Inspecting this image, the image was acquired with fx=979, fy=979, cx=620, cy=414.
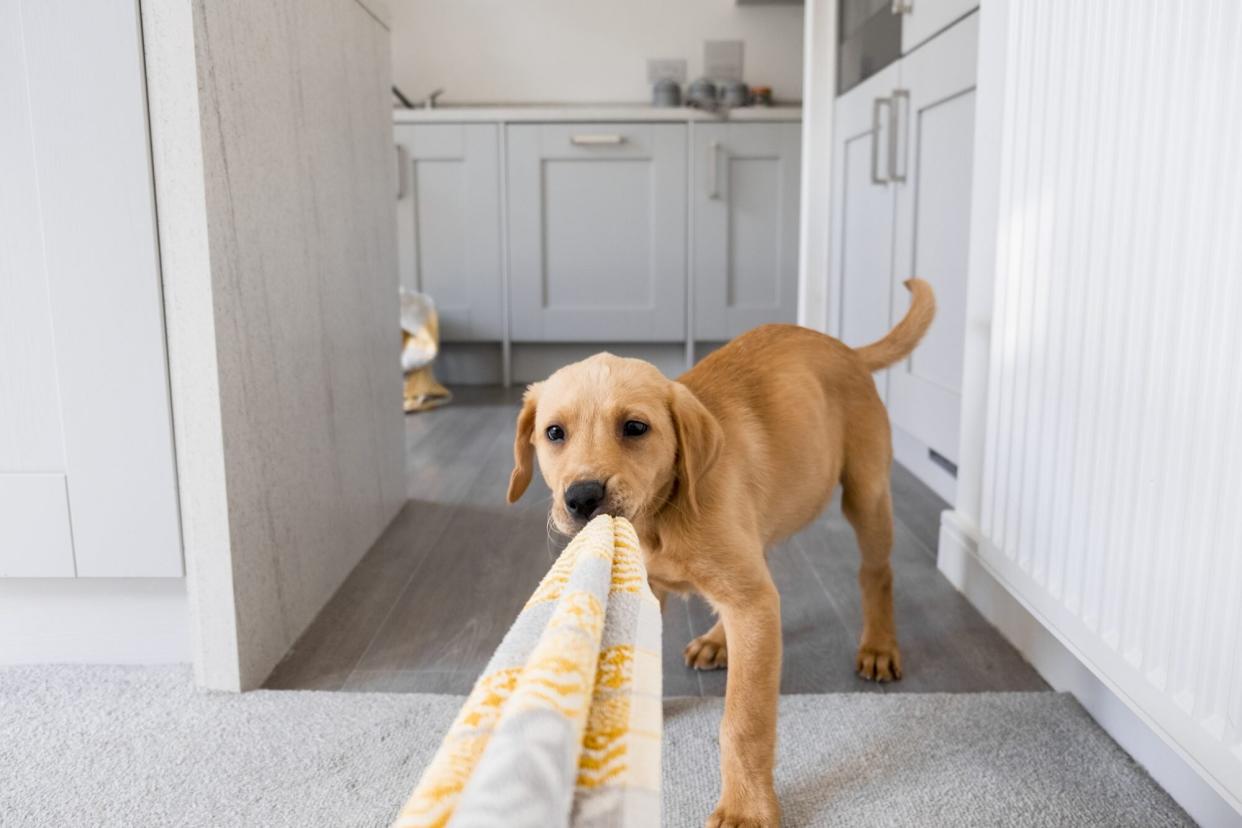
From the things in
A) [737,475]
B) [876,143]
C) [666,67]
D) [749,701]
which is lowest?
[749,701]

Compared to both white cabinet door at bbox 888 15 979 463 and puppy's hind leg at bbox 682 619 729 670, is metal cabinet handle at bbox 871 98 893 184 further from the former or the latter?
puppy's hind leg at bbox 682 619 729 670

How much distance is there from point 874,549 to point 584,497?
714 millimetres

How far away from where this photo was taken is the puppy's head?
1.12 metres

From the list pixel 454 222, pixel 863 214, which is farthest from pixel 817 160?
pixel 454 222

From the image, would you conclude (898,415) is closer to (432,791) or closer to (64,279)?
(64,279)

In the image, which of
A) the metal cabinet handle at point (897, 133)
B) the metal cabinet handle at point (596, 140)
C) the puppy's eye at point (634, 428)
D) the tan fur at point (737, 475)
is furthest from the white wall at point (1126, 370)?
the metal cabinet handle at point (596, 140)

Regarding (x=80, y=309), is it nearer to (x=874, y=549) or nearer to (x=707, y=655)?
(x=707, y=655)

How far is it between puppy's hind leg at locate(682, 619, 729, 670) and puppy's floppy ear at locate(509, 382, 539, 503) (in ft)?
1.51

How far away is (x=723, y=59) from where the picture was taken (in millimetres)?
5102

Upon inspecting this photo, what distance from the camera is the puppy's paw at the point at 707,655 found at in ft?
5.31

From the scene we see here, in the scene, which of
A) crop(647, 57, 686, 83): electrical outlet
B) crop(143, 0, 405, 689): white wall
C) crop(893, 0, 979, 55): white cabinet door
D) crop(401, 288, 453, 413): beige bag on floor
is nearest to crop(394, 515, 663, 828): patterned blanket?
crop(143, 0, 405, 689): white wall

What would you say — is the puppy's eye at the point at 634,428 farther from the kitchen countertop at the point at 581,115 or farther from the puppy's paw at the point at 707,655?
the kitchen countertop at the point at 581,115

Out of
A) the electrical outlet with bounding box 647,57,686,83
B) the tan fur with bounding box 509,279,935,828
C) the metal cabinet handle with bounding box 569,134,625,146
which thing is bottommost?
the tan fur with bounding box 509,279,935,828

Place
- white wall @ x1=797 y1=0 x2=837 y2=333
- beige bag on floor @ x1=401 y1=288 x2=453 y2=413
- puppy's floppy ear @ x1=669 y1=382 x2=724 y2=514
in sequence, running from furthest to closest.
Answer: beige bag on floor @ x1=401 y1=288 x2=453 y2=413 → white wall @ x1=797 y1=0 x2=837 y2=333 → puppy's floppy ear @ x1=669 y1=382 x2=724 y2=514
